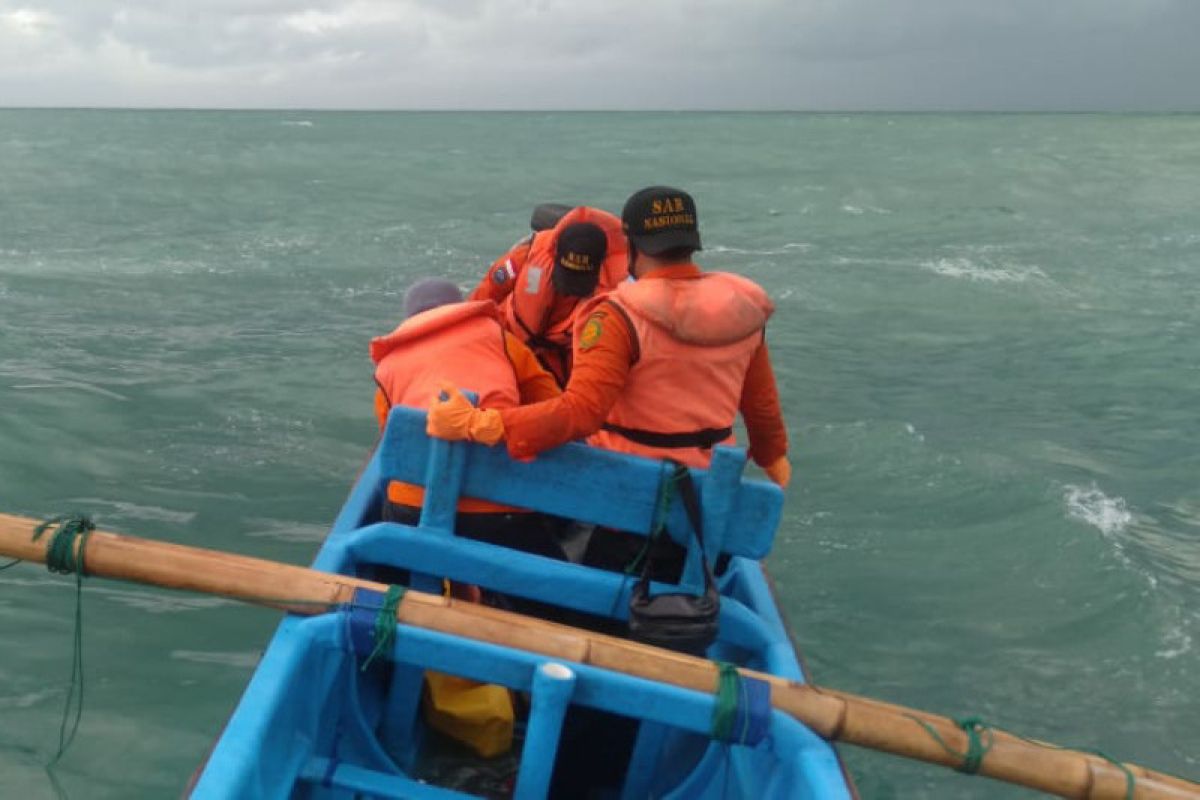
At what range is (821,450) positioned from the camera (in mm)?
10219

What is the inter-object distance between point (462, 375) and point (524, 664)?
1164 mm

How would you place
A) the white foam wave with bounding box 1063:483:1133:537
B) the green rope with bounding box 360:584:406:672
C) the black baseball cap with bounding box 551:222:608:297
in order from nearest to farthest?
the green rope with bounding box 360:584:406:672
the black baseball cap with bounding box 551:222:608:297
the white foam wave with bounding box 1063:483:1133:537

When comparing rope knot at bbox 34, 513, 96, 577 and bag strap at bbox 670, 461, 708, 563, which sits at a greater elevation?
bag strap at bbox 670, 461, 708, 563

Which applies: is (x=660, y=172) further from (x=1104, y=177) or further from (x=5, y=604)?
(x=5, y=604)

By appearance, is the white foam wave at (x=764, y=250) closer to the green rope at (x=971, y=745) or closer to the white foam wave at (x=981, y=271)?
the white foam wave at (x=981, y=271)

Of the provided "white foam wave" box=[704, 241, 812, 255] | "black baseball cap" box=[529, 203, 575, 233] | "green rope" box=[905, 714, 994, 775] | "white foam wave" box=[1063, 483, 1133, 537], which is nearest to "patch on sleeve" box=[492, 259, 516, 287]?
"black baseball cap" box=[529, 203, 575, 233]

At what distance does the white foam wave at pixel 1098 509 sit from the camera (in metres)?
8.66

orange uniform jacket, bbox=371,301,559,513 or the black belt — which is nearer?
the black belt

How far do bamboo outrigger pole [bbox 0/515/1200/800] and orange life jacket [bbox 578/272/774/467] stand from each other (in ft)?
2.50

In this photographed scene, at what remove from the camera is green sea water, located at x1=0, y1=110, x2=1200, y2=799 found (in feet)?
19.6

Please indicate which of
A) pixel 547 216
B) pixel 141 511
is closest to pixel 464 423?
pixel 547 216

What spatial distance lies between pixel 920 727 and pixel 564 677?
1078 millimetres

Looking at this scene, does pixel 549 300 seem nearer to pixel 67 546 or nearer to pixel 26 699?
pixel 67 546

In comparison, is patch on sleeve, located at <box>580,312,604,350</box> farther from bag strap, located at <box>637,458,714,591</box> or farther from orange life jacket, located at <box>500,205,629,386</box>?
orange life jacket, located at <box>500,205,629,386</box>
